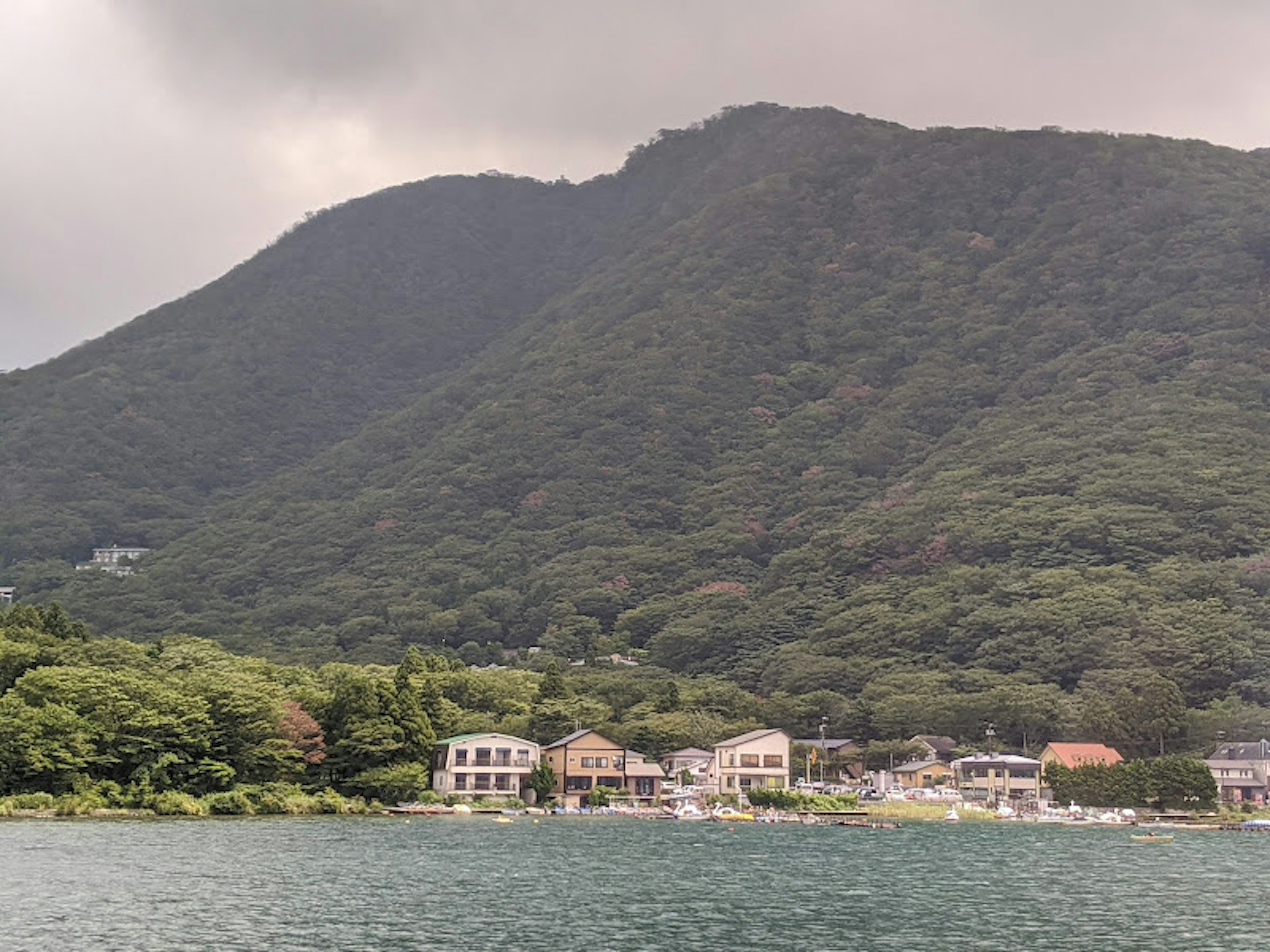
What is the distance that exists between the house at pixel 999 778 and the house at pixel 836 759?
11.2m

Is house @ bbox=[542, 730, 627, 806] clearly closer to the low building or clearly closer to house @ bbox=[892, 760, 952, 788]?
house @ bbox=[892, 760, 952, 788]

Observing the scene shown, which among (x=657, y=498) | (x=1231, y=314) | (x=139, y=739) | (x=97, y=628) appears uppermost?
(x=1231, y=314)

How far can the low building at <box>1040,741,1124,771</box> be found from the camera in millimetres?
100250

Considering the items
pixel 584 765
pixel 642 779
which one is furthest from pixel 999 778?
pixel 584 765

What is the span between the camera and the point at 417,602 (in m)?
167

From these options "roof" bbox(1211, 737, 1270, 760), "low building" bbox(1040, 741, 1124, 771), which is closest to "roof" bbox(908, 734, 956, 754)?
"low building" bbox(1040, 741, 1124, 771)

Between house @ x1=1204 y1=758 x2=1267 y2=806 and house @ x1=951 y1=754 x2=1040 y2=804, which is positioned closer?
house @ x1=1204 y1=758 x2=1267 y2=806

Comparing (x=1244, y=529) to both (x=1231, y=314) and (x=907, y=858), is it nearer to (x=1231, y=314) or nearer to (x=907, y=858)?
(x=1231, y=314)

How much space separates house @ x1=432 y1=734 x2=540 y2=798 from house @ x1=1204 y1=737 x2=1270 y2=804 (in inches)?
1837

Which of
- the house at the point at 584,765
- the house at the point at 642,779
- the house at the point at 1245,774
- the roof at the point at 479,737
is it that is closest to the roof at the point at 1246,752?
the house at the point at 1245,774

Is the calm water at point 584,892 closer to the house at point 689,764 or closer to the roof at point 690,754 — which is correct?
the house at point 689,764

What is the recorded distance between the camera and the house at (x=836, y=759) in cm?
11262

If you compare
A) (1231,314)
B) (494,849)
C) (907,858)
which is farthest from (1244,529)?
(494,849)

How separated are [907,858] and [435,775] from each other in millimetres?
40908
